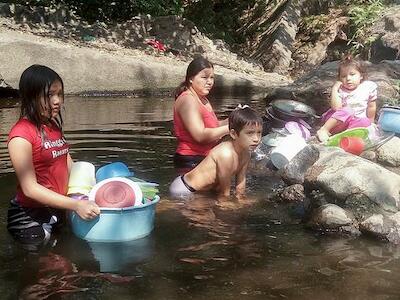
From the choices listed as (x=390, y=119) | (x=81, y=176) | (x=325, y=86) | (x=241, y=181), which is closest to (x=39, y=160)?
(x=81, y=176)

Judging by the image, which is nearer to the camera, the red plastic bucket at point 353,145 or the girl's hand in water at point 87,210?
the girl's hand in water at point 87,210

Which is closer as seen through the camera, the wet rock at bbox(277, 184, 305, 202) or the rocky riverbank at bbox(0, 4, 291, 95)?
the wet rock at bbox(277, 184, 305, 202)

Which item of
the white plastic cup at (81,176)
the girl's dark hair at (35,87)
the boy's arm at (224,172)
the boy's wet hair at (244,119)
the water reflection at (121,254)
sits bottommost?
the water reflection at (121,254)

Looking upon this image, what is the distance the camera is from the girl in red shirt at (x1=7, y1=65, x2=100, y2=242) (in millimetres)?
3441

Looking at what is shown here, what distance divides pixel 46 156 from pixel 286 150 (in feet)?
8.85

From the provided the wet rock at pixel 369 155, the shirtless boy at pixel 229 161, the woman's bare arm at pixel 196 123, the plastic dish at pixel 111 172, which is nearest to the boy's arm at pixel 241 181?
the shirtless boy at pixel 229 161

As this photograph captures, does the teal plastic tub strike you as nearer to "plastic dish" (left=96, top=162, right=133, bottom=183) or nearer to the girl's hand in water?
the girl's hand in water

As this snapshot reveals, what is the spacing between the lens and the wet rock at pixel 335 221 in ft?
13.5

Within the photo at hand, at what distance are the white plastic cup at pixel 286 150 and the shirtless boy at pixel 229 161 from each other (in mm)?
859

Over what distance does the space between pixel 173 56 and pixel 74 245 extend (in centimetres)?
1026

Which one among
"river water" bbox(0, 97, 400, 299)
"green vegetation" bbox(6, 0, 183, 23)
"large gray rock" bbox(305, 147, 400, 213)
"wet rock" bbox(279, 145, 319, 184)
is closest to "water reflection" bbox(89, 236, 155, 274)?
"river water" bbox(0, 97, 400, 299)

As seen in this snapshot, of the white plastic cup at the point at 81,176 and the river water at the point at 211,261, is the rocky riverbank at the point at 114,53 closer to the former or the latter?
the river water at the point at 211,261

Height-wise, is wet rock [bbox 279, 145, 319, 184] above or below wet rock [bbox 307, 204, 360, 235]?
above

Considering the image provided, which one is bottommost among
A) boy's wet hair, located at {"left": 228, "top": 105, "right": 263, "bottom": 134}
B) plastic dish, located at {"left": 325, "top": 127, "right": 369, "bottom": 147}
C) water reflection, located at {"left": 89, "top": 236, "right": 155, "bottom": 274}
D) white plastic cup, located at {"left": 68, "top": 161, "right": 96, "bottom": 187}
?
water reflection, located at {"left": 89, "top": 236, "right": 155, "bottom": 274}
